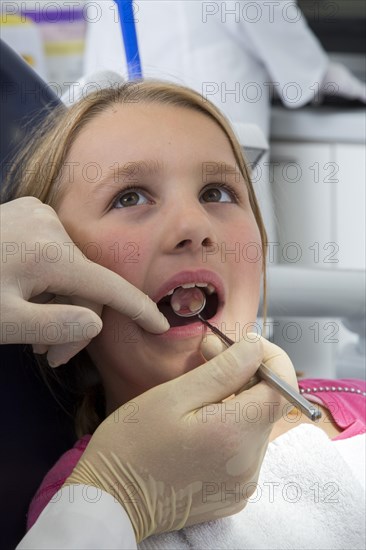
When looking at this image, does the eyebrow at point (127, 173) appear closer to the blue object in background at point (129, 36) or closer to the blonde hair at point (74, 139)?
the blonde hair at point (74, 139)

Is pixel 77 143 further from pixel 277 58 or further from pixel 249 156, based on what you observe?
pixel 277 58

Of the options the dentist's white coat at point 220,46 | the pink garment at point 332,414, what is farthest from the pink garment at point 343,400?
the dentist's white coat at point 220,46

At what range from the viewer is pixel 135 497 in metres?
0.75

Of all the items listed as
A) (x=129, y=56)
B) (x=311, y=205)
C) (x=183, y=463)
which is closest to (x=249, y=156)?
(x=129, y=56)

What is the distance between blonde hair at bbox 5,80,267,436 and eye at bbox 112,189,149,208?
8 cm

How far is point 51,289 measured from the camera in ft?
2.49

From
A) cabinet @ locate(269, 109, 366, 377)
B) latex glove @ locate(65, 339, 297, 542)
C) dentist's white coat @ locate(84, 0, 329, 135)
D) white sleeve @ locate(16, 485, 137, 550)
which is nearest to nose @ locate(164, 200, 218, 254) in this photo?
latex glove @ locate(65, 339, 297, 542)

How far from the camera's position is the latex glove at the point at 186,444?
2.36 ft

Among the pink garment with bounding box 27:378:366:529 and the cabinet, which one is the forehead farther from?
the cabinet

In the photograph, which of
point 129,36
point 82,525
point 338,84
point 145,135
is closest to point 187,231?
point 145,135

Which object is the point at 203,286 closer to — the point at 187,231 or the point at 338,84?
the point at 187,231

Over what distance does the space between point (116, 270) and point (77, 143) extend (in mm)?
195

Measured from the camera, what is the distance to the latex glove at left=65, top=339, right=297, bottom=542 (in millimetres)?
718

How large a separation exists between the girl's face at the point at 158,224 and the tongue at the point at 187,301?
0.05 feet
